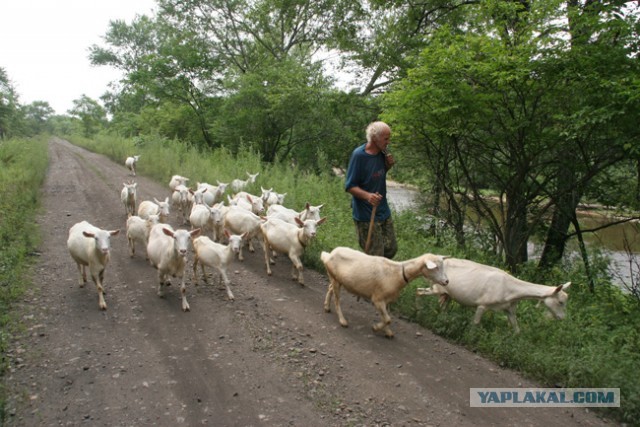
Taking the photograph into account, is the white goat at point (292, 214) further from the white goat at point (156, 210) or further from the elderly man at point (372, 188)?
the elderly man at point (372, 188)

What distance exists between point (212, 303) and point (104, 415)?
253 cm

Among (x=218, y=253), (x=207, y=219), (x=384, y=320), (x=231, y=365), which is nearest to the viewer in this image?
(x=231, y=365)

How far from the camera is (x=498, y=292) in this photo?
5.25 m

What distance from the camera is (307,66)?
1644cm

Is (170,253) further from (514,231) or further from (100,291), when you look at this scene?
(514,231)

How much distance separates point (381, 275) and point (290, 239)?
2.33 meters

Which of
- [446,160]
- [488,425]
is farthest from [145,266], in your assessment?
[446,160]

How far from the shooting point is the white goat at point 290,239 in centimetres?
688

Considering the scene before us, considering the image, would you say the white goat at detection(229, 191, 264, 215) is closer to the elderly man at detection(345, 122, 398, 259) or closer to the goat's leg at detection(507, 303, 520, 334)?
the elderly man at detection(345, 122, 398, 259)

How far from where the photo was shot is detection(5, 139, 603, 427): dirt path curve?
3746 mm

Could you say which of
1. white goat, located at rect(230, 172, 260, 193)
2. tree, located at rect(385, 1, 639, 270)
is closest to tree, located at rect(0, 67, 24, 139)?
white goat, located at rect(230, 172, 260, 193)
